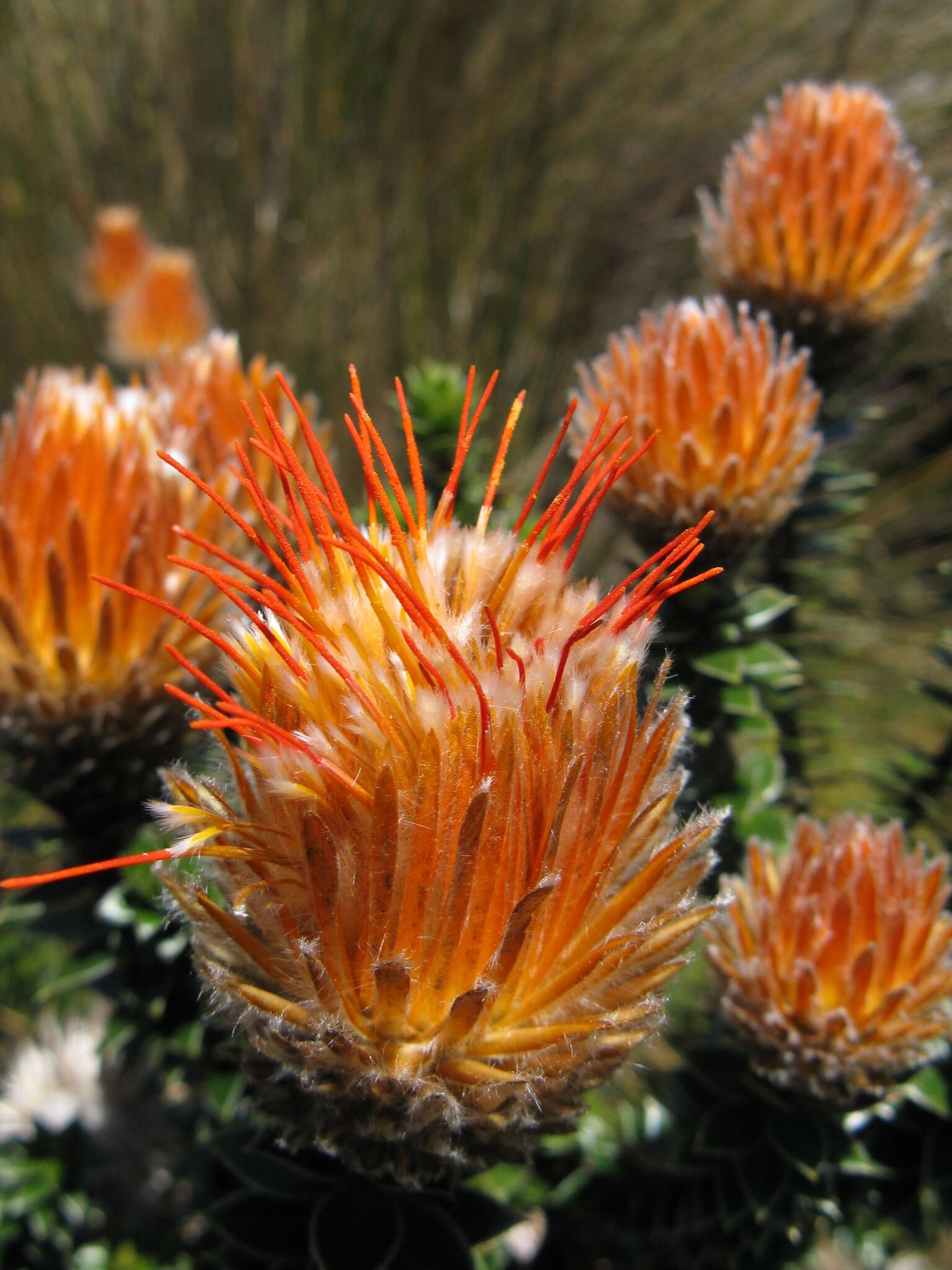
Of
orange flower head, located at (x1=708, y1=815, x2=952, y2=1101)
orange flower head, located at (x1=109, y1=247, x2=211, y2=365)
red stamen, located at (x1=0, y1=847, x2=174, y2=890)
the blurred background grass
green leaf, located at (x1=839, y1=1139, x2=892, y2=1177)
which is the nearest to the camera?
red stamen, located at (x1=0, y1=847, x2=174, y2=890)

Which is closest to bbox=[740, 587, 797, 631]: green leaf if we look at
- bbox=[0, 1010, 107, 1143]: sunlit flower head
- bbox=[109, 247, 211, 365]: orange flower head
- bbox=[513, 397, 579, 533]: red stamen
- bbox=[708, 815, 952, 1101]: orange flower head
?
bbox=[708, 815, 952, 1101]: orange flower head

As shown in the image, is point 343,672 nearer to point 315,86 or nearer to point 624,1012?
point 624,1012

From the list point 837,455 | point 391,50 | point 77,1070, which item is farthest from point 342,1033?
point 391,50

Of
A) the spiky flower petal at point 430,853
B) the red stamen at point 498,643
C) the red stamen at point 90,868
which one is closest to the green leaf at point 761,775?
the spiky flower petal at point 430,853

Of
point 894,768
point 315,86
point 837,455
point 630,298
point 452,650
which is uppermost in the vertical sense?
point 315,86

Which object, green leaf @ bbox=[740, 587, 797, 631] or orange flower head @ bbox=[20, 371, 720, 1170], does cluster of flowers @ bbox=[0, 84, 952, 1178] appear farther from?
green leaf @ bbox=[740, 587, 797, 631]
